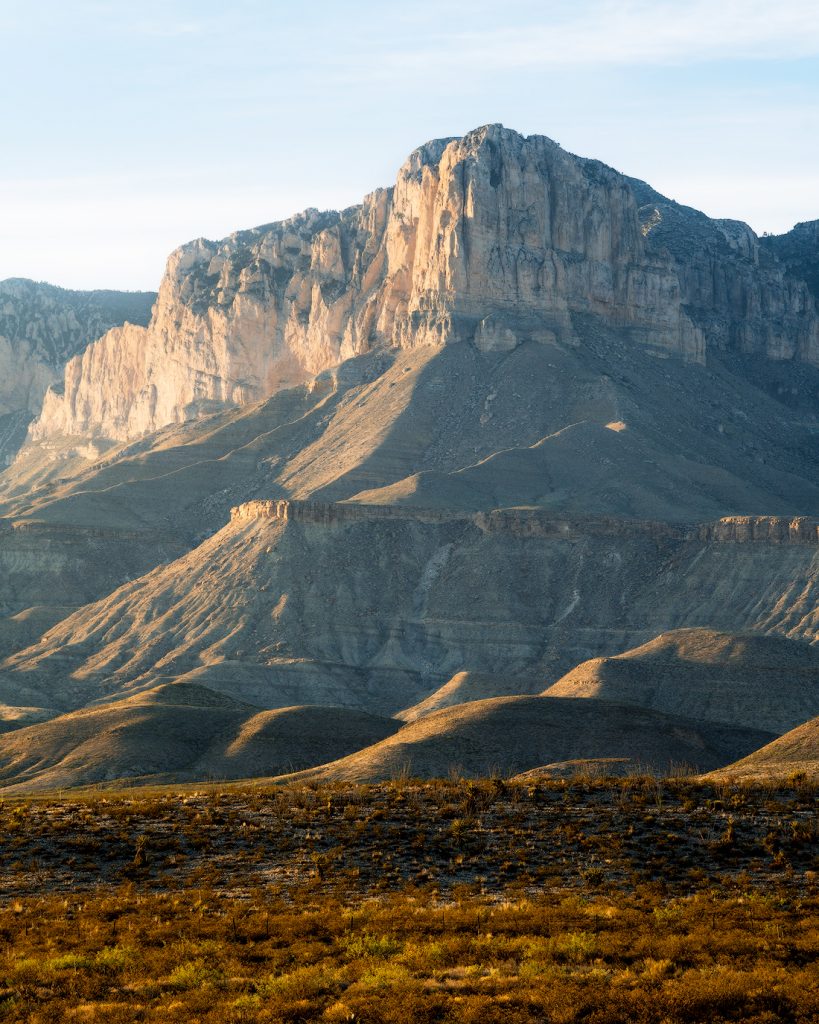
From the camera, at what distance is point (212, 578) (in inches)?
6403

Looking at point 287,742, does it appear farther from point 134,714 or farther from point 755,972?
point 755,972

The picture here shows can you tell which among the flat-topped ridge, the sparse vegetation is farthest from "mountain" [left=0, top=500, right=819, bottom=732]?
the sparse vegetation

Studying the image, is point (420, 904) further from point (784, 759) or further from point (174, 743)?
point (174, 743)

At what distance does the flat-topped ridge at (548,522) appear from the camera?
489 ft

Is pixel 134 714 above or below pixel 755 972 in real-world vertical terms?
below

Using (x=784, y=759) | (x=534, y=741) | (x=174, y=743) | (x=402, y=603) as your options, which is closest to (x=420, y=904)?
(x=784, y=759)

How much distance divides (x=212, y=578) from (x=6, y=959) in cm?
13082

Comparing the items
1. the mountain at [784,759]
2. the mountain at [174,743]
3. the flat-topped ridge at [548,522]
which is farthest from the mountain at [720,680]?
the flat-topped ridge at [548,522]

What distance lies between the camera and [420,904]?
121 ft

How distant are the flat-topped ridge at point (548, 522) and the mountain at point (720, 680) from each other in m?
29.4

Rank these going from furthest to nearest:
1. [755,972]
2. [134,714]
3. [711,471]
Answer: [711,471] → [134,714] → [755,972]

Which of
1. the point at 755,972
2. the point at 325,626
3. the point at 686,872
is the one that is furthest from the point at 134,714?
the point at 755,972

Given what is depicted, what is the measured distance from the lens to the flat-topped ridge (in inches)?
5871

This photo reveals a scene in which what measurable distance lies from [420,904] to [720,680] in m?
77.4
